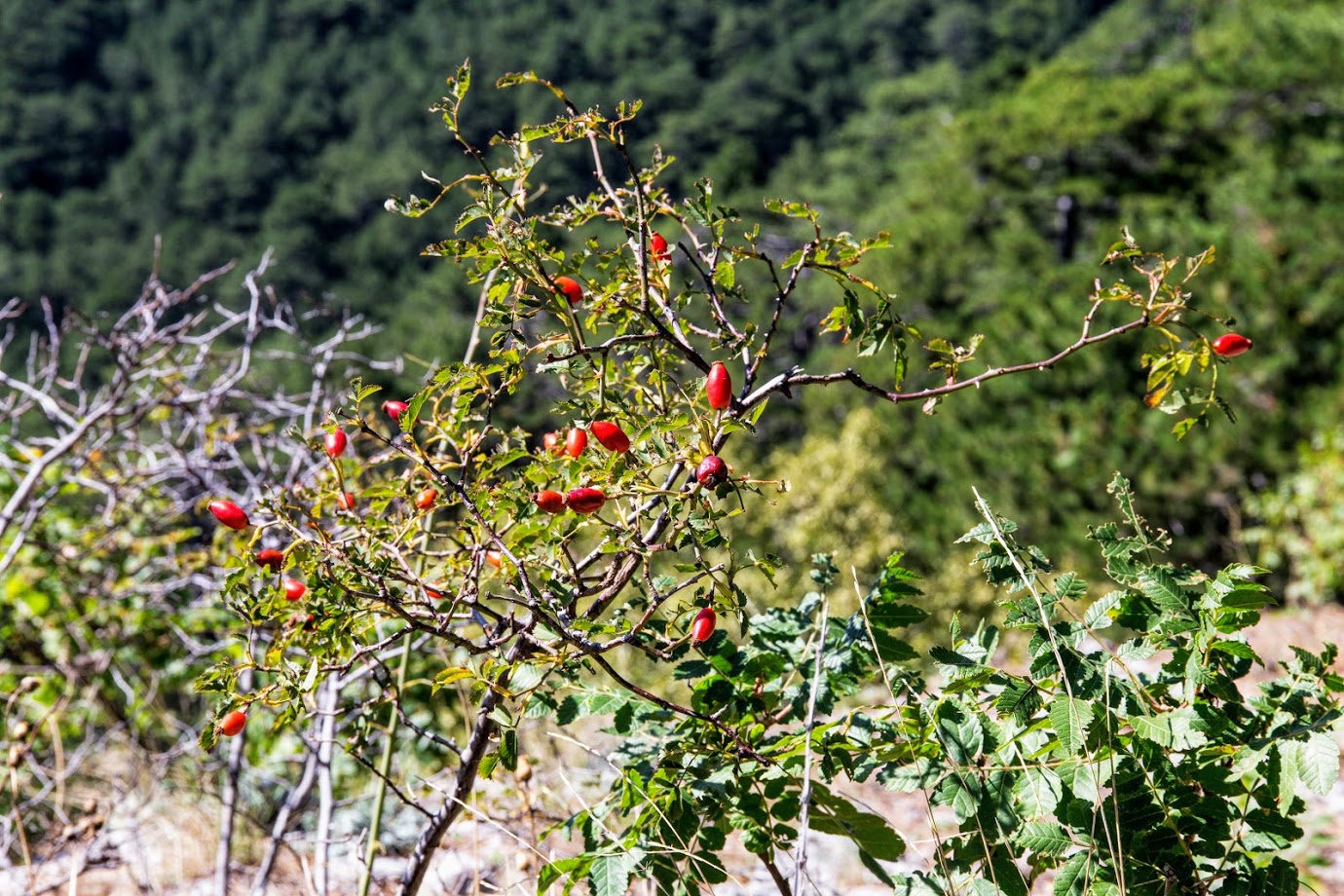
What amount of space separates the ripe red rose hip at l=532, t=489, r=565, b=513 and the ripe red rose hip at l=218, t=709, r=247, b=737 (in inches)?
13.1

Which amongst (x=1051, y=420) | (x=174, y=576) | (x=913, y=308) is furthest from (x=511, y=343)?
(x=913, y=308)

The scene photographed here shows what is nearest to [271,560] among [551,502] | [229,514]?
[229,514]

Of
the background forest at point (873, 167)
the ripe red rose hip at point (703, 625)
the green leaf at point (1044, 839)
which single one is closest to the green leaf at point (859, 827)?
the green leaf at point (1044, 839)

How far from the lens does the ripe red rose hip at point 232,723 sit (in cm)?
104

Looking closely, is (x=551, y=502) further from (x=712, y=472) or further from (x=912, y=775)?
(x=912, y=775)

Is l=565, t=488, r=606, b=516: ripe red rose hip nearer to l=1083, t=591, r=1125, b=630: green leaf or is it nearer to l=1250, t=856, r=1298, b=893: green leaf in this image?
l=1083, t=591, r=1125, b=630: green leaf

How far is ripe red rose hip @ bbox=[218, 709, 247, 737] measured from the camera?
1.04m

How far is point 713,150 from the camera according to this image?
2986cm

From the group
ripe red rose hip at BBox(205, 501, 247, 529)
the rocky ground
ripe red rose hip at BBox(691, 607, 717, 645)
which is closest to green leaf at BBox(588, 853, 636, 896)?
ripe red rose hip at BBox(691, 607, 717, 645)

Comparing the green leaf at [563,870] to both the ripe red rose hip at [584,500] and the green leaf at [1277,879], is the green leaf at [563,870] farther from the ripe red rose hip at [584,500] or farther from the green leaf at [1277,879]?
the green leaf at [1277,879]

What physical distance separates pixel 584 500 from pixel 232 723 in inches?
15.2

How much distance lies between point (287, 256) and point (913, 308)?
18.4m

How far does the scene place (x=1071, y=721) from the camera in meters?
1.04

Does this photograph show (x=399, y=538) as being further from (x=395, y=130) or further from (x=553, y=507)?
(x=395, y=130)
